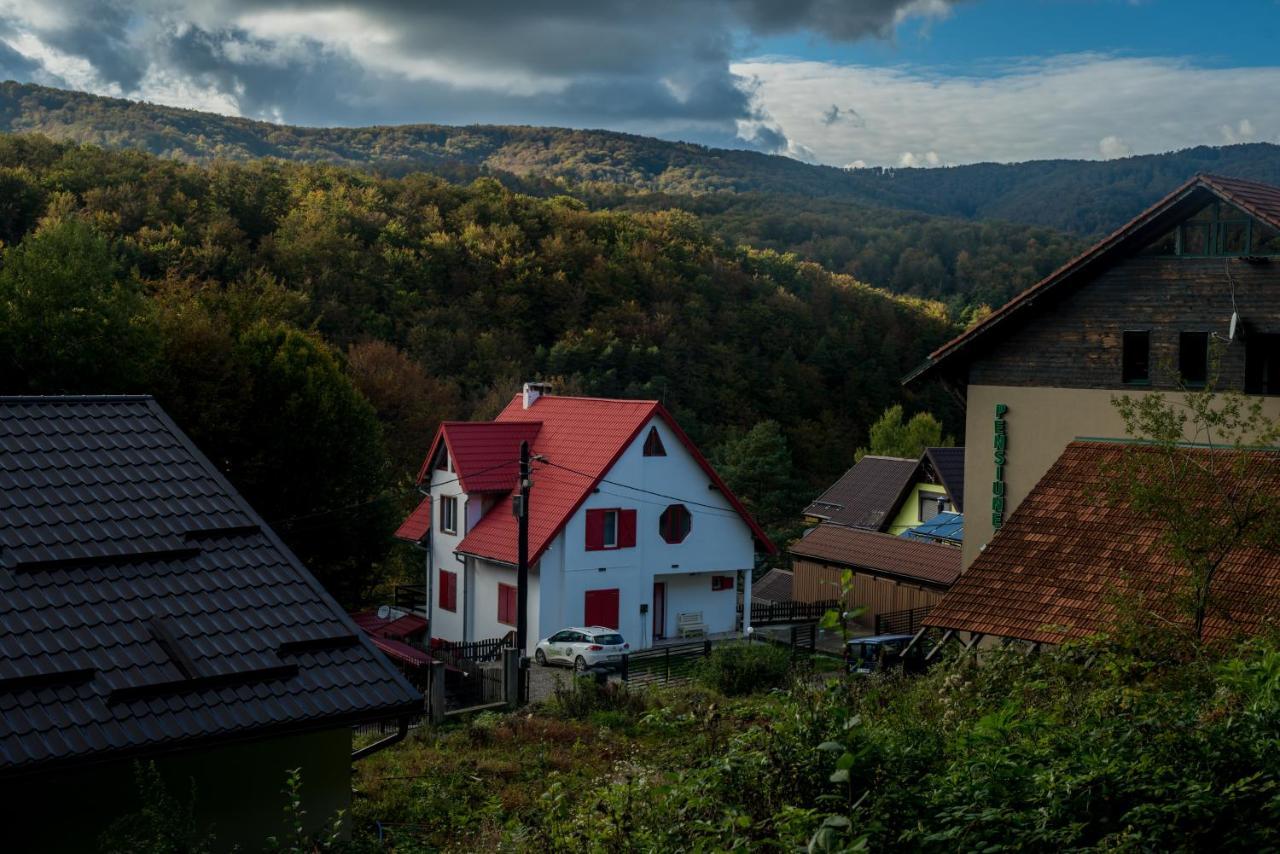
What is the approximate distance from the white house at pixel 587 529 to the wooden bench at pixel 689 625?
0.06 meters

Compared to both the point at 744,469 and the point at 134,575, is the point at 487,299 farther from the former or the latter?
the point at 134,575

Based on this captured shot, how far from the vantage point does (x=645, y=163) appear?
163m

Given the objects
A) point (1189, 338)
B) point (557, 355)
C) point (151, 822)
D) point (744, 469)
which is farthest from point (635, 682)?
point (557, 355)

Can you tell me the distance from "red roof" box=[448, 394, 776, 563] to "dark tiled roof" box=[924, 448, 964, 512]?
745cm

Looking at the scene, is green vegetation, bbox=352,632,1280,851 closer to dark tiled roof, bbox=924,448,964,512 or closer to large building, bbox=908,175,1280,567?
large building, bbox=908,175,1280,567

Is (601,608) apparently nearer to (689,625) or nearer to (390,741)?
(689,625)

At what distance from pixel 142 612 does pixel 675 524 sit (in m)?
25.6

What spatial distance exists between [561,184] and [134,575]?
4503 inches

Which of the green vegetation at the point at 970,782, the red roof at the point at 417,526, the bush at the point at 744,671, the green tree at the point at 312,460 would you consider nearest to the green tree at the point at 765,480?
the red roof at the point at 417,526

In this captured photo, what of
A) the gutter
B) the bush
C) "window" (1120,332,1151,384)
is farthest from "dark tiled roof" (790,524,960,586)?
the gutter

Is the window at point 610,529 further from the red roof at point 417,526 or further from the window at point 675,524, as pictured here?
the red roof at point 417,526

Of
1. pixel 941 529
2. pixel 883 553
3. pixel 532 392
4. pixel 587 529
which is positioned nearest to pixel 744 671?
pixel 587 529

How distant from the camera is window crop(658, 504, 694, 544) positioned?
32.9 meters

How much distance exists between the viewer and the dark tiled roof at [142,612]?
7.10 m
